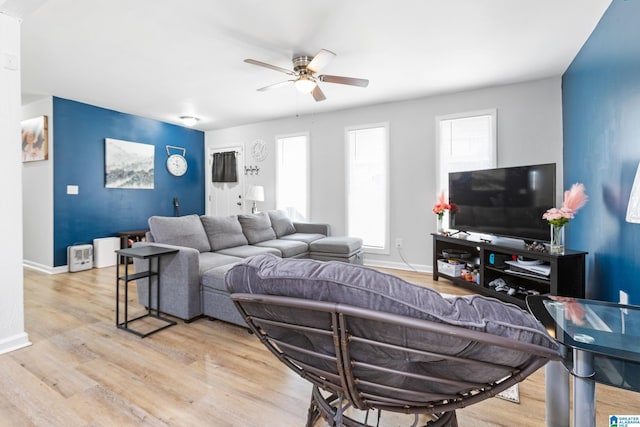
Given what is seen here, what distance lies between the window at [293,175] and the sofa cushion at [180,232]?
91.1 inches

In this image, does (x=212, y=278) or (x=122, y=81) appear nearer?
(x=212, y=278)

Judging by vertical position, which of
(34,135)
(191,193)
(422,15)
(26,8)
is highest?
(422,15)

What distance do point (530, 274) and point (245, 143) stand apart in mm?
5013

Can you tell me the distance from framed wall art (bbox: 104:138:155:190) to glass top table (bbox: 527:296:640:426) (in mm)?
5671

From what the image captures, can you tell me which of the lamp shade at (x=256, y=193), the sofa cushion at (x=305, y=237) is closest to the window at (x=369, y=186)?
the sofa cushion at (x=305, y=237)

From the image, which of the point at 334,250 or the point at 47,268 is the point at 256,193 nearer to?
the point at 334,250

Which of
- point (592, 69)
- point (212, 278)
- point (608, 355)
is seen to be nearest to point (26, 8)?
point (212, 278)

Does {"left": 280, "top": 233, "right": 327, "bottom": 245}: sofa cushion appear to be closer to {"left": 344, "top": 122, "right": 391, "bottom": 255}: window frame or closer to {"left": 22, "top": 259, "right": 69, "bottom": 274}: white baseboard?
{"left": 344, "top": 122, "right": 391, "bottom": 255}: window frame

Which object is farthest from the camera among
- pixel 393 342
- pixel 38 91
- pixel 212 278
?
pixel 38 91

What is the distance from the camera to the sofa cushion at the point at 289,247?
140 inches

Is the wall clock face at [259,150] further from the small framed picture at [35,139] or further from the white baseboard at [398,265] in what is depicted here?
the small framed picture at [35,139]

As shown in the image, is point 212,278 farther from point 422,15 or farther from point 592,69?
point 592,69

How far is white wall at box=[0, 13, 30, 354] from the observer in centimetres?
209

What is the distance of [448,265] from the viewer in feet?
12.1
